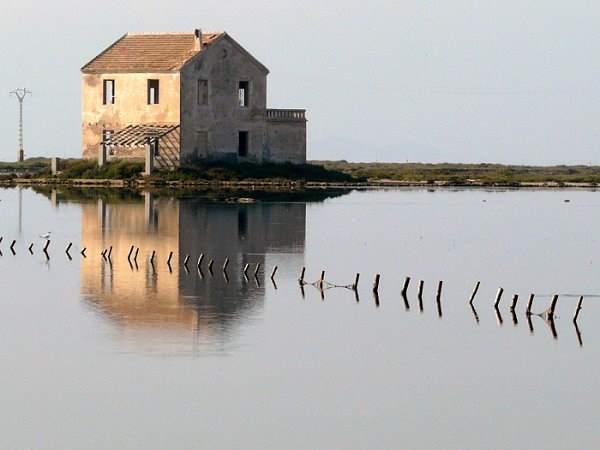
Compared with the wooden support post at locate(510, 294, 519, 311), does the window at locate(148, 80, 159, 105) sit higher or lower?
higher

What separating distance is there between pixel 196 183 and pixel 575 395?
2335 inches

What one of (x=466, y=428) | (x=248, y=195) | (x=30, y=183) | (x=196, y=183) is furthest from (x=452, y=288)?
(x=30, y=183)

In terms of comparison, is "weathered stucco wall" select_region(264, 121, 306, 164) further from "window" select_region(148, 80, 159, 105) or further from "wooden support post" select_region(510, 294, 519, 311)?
"wooden support post" select_region(510, 294, 519, 311)

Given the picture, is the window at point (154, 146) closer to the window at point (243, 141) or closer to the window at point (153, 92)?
the window at point (153, 92)

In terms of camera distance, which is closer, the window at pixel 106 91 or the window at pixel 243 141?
the window at pixel 106 91

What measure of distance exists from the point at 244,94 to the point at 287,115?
10.7 feet

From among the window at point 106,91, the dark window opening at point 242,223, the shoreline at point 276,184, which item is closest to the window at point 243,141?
the shoreline at point 276,184

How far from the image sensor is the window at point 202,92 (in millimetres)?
88188

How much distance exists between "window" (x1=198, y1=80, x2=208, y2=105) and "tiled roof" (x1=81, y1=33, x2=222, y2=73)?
1642mm

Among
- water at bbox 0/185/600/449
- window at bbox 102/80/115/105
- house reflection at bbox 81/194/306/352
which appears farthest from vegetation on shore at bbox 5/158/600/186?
water at bbox 0/185/600/449

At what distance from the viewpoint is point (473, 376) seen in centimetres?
3083

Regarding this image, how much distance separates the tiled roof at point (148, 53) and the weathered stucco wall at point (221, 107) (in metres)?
0.90

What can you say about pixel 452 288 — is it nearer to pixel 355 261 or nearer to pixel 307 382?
pixel 355 261

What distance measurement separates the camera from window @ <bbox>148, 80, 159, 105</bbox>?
88062 millimetres
